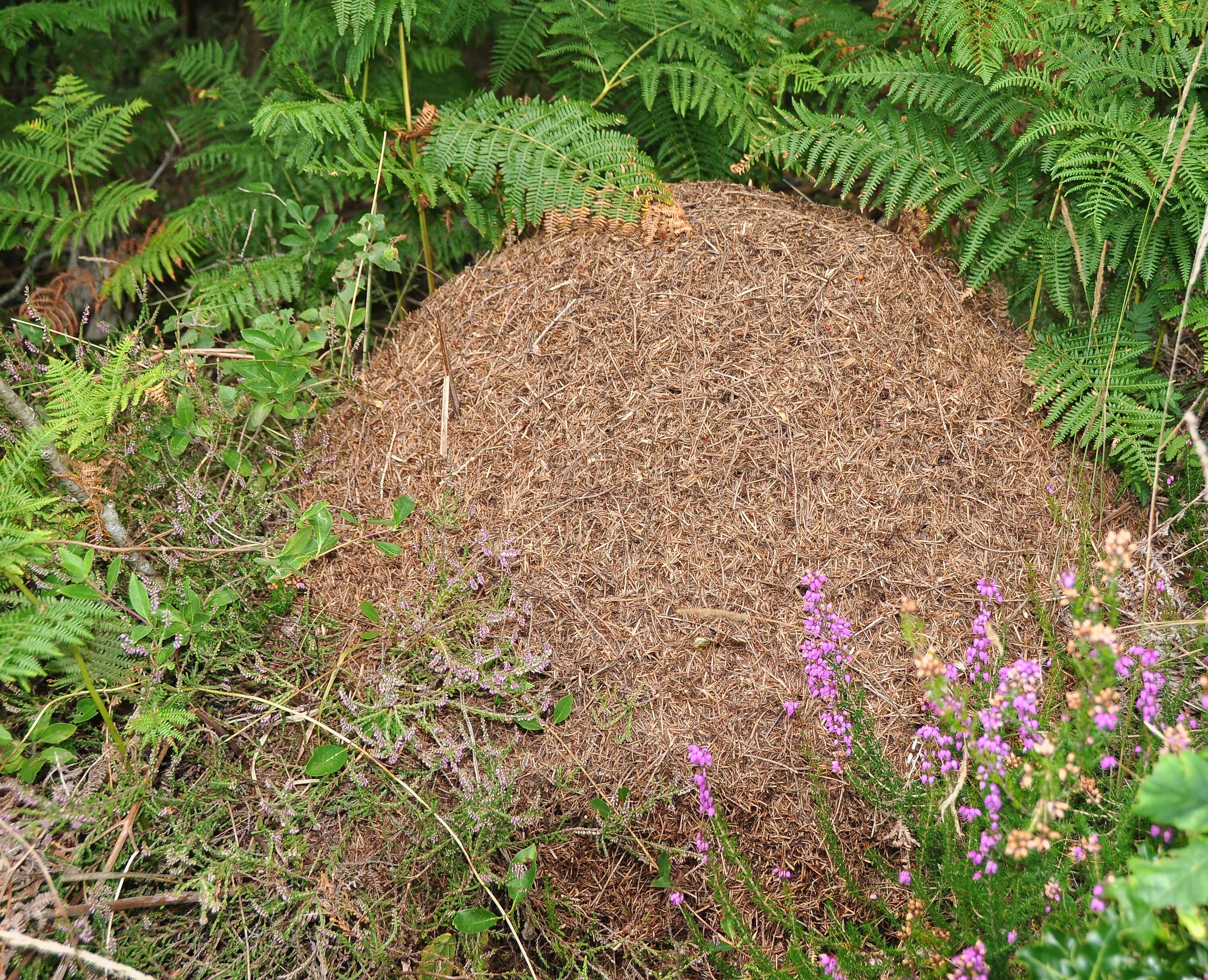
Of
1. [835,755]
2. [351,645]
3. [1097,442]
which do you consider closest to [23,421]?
[351,645]

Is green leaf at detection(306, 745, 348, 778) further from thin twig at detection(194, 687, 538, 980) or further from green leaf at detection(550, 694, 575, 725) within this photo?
green leaf at detection(550, 694, 575, 725)

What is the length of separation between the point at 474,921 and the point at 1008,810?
47.7 inches

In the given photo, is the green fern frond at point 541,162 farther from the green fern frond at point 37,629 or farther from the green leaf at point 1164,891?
the green leaf at point 1164,891

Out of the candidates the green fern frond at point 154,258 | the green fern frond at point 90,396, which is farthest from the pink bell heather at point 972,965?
the green fern frond at point 154,258

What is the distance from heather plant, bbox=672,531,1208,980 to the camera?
1345mm

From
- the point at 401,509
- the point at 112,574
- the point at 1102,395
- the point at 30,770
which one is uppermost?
the point at 1102,395

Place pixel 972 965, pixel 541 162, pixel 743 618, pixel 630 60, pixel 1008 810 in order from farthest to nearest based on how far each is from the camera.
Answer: pixel 630 60
pixel 541 162
pixel 743 618
pixel 1008 810
pixel 972 965

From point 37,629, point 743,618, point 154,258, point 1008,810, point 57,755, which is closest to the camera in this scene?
point 1008,810

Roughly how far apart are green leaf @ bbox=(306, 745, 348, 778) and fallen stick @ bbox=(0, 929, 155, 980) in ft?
1.73

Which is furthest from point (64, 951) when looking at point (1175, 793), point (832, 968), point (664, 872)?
point (1175, 793)

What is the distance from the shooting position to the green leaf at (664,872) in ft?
6.85

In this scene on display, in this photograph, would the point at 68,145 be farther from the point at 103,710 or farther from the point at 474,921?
the point at 474,921

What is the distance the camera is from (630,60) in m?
3.07

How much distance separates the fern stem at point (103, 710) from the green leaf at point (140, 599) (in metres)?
0.15
